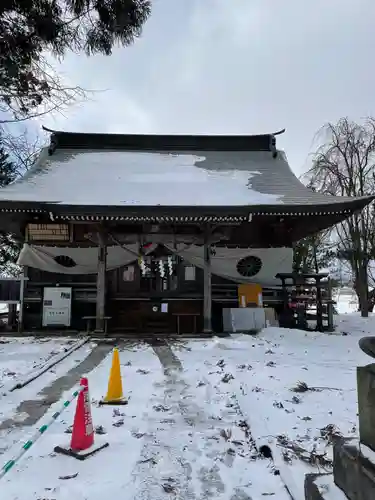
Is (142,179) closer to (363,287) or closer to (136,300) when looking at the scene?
(136,300)

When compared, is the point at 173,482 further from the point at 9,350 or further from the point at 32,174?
the point at 32,174

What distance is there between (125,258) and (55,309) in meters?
2.54

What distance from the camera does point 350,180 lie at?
14414 millimetres

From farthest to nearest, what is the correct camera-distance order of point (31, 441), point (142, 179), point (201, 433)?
point (142, 179), point (201, 433), point (31, 441)

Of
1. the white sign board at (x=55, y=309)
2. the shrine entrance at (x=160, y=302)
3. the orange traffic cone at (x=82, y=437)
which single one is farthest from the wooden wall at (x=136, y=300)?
the orange traffic cone at (x=82, y=437)

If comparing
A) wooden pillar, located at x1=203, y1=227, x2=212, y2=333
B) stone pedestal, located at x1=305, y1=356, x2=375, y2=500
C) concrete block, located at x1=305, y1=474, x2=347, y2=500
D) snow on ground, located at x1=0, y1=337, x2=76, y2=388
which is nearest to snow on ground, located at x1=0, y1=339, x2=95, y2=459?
snow on ground, located at x1=0, y1=337, x2=76, y2=388

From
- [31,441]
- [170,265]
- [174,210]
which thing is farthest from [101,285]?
[31,441]

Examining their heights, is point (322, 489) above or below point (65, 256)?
below

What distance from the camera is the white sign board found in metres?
10.8

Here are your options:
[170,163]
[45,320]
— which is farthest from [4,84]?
[170,163]

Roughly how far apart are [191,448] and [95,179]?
1034cm

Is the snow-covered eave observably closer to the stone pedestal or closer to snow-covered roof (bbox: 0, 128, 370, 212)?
snow-covered roof (bbox: 0, 128, 370, 212)

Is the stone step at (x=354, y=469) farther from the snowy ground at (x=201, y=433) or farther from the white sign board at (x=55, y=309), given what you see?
the white sign board at (x=55, y=309)

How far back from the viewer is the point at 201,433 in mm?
3525
